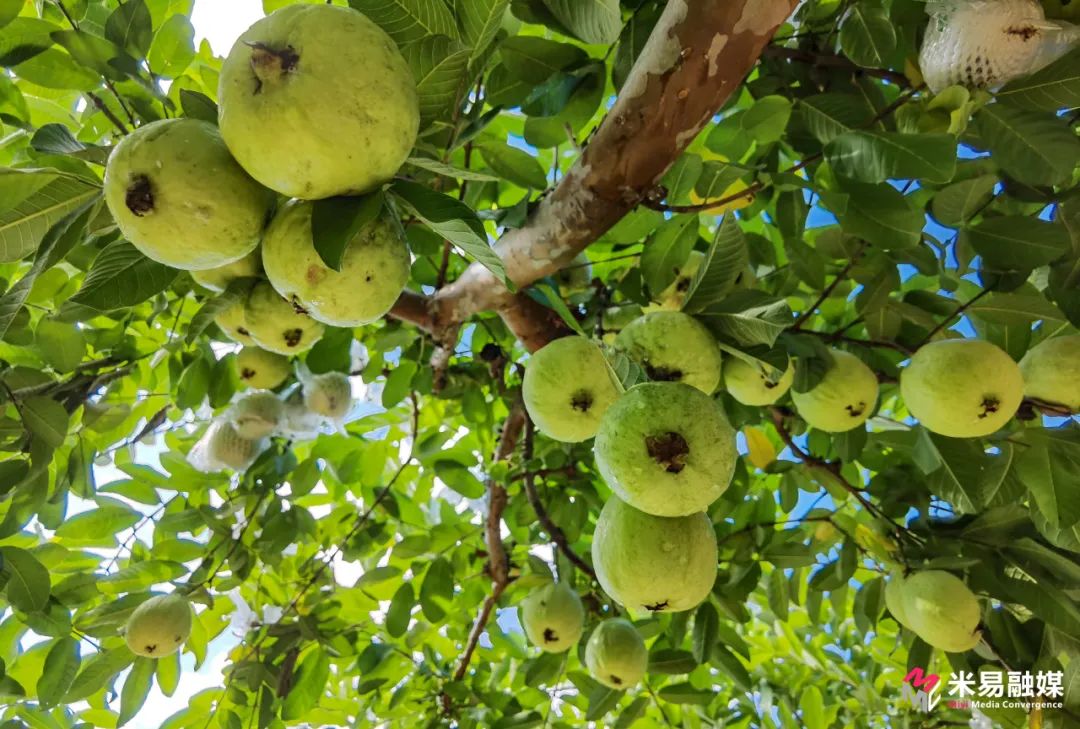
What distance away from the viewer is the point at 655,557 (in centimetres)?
124

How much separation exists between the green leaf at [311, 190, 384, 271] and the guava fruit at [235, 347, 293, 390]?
4.00ft

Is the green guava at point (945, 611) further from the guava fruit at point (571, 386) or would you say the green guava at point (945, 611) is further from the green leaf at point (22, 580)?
the green leaf at point (22, 580)

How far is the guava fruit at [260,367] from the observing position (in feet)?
6.88

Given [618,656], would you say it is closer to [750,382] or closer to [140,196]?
[750,382]

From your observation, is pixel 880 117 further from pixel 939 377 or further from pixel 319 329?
pixel 319 329

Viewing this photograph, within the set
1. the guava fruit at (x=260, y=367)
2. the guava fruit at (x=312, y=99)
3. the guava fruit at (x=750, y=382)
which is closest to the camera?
the guava fruit at (x=312, y=99)

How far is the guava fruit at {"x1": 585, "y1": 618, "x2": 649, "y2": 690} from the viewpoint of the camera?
205 cm

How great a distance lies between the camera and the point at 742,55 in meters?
1.25

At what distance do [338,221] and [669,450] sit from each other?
60cm

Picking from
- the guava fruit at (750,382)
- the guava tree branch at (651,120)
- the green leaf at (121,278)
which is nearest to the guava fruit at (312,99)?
the green leaf at (121,278)

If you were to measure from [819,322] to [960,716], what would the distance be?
193 cm

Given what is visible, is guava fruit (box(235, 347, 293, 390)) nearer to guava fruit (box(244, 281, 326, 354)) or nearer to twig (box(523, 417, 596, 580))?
guava fruit (box(244, 281, 326, 354))

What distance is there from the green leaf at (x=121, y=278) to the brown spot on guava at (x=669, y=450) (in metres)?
0.89

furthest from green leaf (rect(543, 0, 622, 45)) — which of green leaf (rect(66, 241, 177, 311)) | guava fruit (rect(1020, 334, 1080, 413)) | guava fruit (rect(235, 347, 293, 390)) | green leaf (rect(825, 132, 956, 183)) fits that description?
guava fruit (rect(1020, 334, 1080, 413))
